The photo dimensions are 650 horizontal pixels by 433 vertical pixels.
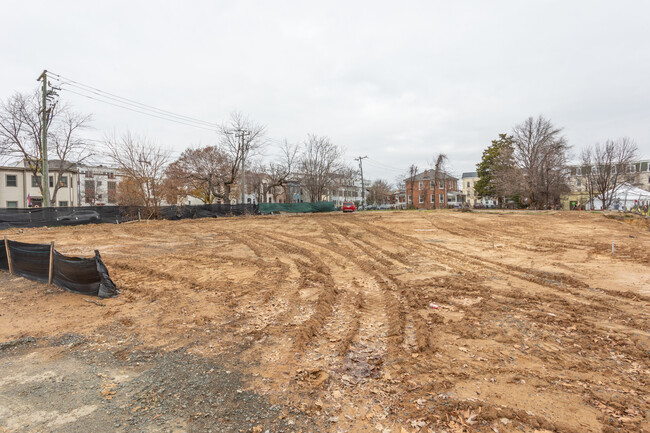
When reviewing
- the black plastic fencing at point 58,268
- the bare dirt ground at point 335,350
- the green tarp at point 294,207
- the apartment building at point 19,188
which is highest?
the apartment building at point 19,188

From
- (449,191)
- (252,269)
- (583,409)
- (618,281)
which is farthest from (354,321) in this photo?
(449,191)

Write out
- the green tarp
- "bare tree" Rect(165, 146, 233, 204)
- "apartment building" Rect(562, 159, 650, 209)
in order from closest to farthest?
1. the green tarp
2. "apartment building" Rect(562, 159, 650, 209)
3. "bare tree" Rect(165, 146, 233, 204)

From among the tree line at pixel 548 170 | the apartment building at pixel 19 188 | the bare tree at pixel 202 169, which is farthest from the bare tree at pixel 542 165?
the apartment building at pixel 19 188

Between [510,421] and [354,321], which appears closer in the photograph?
[510,421]

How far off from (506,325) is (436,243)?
31.1 feet

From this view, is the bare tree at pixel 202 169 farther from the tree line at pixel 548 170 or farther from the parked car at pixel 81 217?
the tree line at pixel 548 170

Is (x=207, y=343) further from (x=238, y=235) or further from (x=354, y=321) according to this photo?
(x=238, y=235)

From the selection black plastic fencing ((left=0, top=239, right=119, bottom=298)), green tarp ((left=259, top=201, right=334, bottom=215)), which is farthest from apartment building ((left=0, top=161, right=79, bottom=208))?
black plastic fencing ((left=0, top=239, right=119, bottom=298))

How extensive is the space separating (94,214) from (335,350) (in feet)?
93.5

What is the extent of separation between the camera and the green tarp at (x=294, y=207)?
35969 millimetres

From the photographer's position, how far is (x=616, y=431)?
2.76 metres

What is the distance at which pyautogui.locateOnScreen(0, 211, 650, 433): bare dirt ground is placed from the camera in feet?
10.2

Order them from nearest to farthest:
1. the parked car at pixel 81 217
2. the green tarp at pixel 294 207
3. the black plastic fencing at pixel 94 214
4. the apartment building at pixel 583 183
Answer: the black plastic fencing at pixel 94 214, the parked car at pixel 81 217, the green tarp at pixel 294 207, the apartment building at pixel 583 183

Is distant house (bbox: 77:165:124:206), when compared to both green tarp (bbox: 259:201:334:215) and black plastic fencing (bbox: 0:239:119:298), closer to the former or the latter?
green tarp (bbox: 259:201:334:215)
